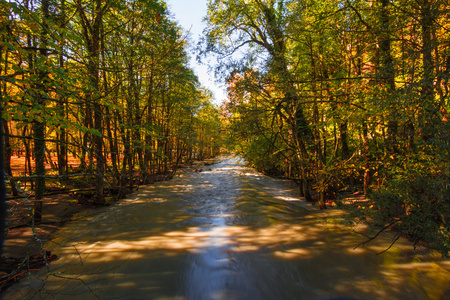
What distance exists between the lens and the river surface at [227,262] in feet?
13.0

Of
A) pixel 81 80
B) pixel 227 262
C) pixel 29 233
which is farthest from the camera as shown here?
pixel 29 233

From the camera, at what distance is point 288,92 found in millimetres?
6355

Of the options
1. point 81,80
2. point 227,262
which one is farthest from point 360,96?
point 81,80

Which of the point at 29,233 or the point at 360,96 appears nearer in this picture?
the point at 360,96

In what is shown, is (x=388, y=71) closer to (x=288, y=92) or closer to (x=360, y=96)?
(x=360, y=96)

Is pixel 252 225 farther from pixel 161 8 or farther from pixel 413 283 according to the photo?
pixel 161 8

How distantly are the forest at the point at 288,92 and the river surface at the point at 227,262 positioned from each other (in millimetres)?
946

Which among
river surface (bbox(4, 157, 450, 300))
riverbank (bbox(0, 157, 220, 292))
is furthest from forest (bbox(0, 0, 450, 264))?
river surface (bbox(4, 157, 450, 300))

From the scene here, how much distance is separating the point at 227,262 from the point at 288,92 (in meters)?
5.05

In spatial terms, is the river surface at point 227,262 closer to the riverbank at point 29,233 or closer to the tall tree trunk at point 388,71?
the riverbank at point 29,233

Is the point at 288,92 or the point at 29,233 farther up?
the point at 288,92

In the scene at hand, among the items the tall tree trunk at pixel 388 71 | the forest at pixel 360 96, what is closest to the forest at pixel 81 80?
the forest at pixel 360 96

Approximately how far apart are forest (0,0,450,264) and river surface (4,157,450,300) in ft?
3.10

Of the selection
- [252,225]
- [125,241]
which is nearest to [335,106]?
[252,225]
